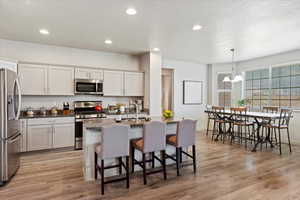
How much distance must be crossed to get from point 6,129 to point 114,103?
10.3 feet

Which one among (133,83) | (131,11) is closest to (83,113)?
(133,83)

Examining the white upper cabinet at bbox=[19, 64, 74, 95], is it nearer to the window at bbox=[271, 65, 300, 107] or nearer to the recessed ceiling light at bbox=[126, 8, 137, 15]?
the recessed ceiling light at bbox=[126, 8, 137, 15]

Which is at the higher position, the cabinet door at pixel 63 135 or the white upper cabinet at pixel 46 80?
the white upper cabinet at pixel 46 80

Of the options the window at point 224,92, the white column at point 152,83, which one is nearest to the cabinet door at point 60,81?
the white column at point 152,83

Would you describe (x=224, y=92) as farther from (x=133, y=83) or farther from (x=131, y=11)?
(x=131, y=11)

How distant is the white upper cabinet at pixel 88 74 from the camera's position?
16.0ft

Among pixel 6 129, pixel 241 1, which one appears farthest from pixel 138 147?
pixel 241 1

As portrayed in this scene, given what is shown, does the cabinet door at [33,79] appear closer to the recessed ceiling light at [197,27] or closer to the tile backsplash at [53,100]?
the tile backsplash at [53,100]

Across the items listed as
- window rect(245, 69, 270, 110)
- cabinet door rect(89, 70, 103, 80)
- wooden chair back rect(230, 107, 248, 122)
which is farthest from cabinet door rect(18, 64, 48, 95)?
window rect(245, 69, 270, 110)

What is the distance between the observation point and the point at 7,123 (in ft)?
8.98

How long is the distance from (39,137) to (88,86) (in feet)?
5.53

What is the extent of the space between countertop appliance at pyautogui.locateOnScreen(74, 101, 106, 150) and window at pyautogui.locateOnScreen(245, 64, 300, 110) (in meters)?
5.27

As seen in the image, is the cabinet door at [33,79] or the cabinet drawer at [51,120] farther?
the cabinet door at [33,79]

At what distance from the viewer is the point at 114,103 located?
5676mm
